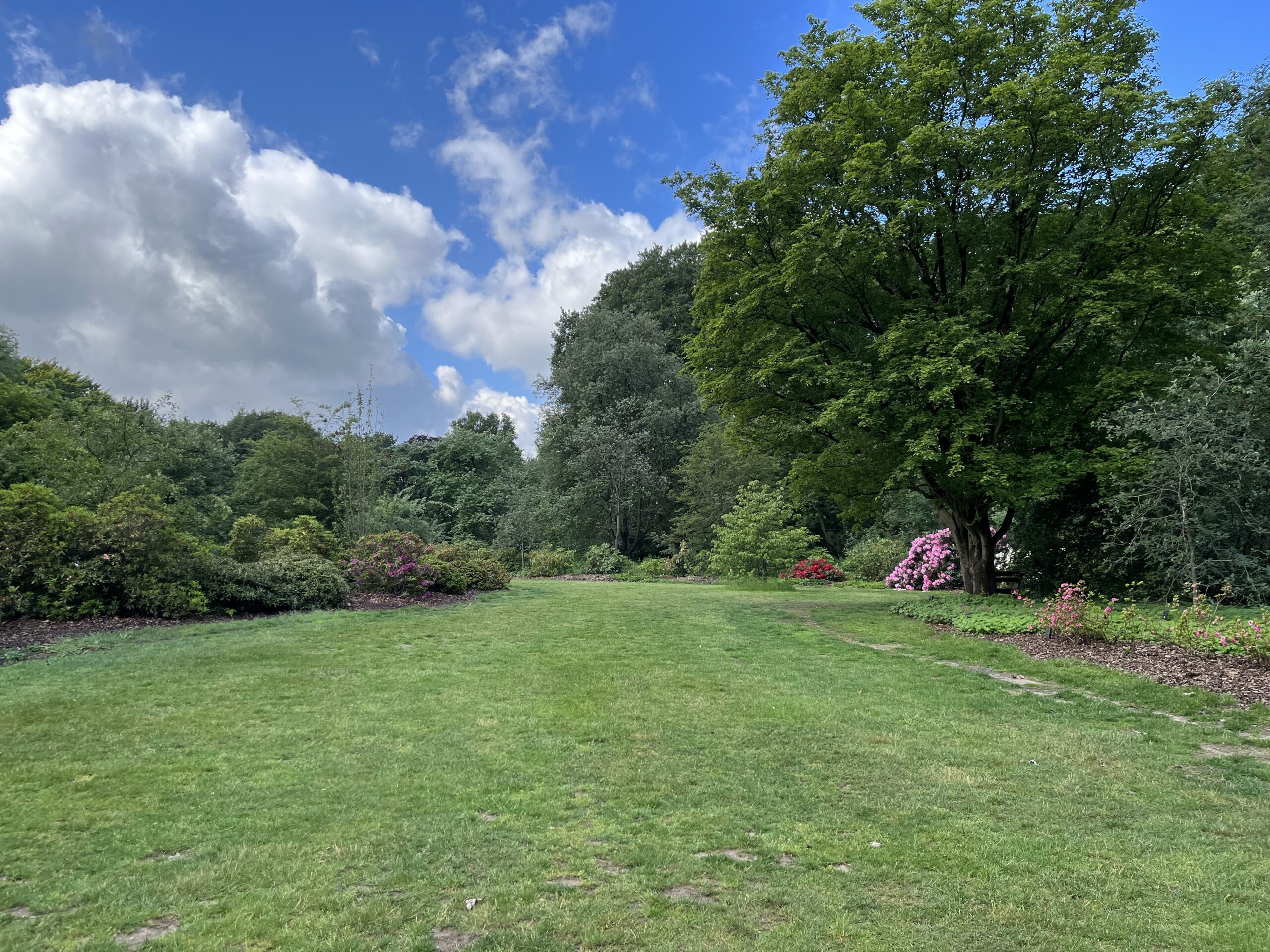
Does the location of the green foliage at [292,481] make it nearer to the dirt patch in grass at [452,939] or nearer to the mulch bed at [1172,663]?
the mulch bed at [1172,663]

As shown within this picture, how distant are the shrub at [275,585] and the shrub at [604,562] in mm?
14332

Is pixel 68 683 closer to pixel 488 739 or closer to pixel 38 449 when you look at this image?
pixel 488 739

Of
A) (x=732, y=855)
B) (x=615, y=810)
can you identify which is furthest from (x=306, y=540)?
(x=732, y=855)

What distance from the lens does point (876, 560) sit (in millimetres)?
23250

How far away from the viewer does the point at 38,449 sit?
15.1 metres

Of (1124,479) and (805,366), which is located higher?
(805,366)

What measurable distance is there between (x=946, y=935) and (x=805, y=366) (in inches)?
420

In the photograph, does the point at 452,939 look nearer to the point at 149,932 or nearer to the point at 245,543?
the point at 149,932

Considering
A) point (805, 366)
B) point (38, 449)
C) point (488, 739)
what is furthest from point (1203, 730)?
point (38, 449)

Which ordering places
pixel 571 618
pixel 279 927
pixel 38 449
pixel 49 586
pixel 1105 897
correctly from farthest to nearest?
pixel 38 449, pixel 571 618, pixel 49 586, pixel 1105 897, pixel 279 927

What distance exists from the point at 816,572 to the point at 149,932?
20.8m

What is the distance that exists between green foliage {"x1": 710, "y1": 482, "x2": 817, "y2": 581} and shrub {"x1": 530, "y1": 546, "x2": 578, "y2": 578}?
660 cm

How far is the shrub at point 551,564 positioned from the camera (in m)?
24.6

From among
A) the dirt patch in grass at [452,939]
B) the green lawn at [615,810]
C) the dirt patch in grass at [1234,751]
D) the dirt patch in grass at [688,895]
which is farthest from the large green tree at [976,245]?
the dirt patch in grass at [452,939]
